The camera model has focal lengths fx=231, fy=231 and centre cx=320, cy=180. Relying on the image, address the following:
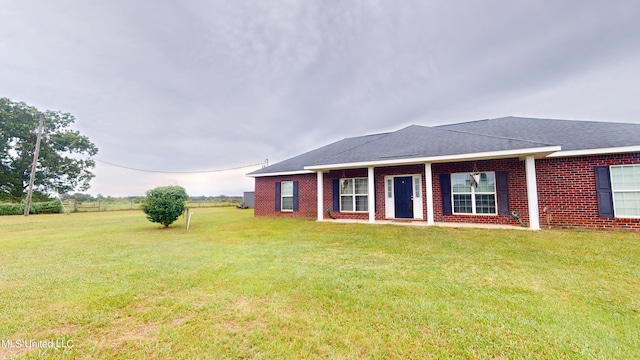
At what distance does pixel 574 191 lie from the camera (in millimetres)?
7547

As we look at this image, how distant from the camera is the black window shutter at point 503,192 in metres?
8.33

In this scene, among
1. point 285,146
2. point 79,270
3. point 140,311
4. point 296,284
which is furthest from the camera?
point 285,146

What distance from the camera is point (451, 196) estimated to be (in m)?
9.20

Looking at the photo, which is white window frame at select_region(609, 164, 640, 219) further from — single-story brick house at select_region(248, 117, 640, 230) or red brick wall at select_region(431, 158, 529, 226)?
red brick wall at select_region(431, 158, 529, 226)

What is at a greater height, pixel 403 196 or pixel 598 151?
pixel 598 151

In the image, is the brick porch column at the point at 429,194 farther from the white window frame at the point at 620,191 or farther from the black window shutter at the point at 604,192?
the white window frame at the point at 620,191

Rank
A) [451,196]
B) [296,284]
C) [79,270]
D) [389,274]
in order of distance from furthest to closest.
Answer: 1. [451,196]
2. [79,270]
3. [389,274]
4. [296,284]

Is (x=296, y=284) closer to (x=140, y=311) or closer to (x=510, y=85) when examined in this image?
(x=140, y=311)

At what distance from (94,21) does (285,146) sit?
1420 cm

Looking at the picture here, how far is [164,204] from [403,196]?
1017 centimetres

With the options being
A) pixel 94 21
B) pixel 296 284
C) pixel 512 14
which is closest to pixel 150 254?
pixel 296 284

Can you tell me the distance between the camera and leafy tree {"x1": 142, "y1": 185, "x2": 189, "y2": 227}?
31.2 ft

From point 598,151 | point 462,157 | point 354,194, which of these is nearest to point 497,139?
point 462,157

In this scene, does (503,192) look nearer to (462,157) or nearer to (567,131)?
(462,157)
